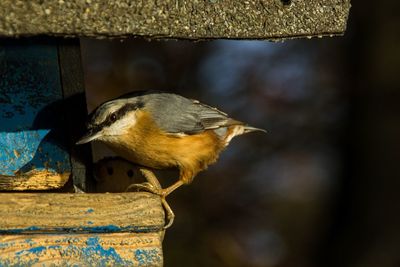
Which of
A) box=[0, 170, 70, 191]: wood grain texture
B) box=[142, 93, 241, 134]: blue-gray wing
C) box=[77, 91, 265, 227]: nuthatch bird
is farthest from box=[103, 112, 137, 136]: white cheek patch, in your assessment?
box=[0, 170, 70, 191]: wood grain texture

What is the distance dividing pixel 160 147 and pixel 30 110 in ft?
2.70

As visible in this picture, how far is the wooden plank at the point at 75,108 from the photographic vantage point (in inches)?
134

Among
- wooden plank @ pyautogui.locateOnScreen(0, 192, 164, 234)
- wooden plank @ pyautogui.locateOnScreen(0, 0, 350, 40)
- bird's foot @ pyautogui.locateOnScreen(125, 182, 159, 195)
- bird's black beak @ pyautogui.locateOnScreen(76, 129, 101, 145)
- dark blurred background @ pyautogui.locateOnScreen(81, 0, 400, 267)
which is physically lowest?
dark blurred background @ pyautogui.locateOnScreen(81, 0, 400, 267)

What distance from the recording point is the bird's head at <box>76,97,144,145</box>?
3.57 meters

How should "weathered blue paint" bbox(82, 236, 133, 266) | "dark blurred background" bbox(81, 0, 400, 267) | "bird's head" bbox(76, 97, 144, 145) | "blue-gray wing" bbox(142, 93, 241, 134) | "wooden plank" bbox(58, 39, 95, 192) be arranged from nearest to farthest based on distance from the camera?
"weathered blue paint" bbox(82, 236, 133, 266), "wooden plank" bbox(58, 39, 95, 192), "bird's head" bbox(76, 97, 144, 145), "blue-gray wing" bbox(142, 93, 241, 134), "dark blurred background" bbox(81, 0, 400, 267)

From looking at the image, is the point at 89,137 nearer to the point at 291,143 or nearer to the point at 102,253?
the point at 102,253

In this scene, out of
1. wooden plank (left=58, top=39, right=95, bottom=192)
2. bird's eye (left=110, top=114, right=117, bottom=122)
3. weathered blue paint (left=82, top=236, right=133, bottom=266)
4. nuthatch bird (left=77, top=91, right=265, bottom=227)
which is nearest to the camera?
weathered blue paint (left=82, top=236, right=133, bottom=266)

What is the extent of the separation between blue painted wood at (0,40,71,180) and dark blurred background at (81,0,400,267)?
359 cm

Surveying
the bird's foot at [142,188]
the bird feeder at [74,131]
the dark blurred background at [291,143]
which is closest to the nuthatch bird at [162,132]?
the bird's foot at [142,188]

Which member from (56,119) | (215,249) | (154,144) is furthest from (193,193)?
(56,119)

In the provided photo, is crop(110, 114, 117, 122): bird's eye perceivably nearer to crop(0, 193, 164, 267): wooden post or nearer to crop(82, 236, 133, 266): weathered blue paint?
crop(0, 193, 164, 267): wooden post

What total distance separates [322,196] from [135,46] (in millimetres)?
2146

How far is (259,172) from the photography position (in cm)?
759

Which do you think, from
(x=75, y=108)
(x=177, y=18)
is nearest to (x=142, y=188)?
(x=75, y=108)
